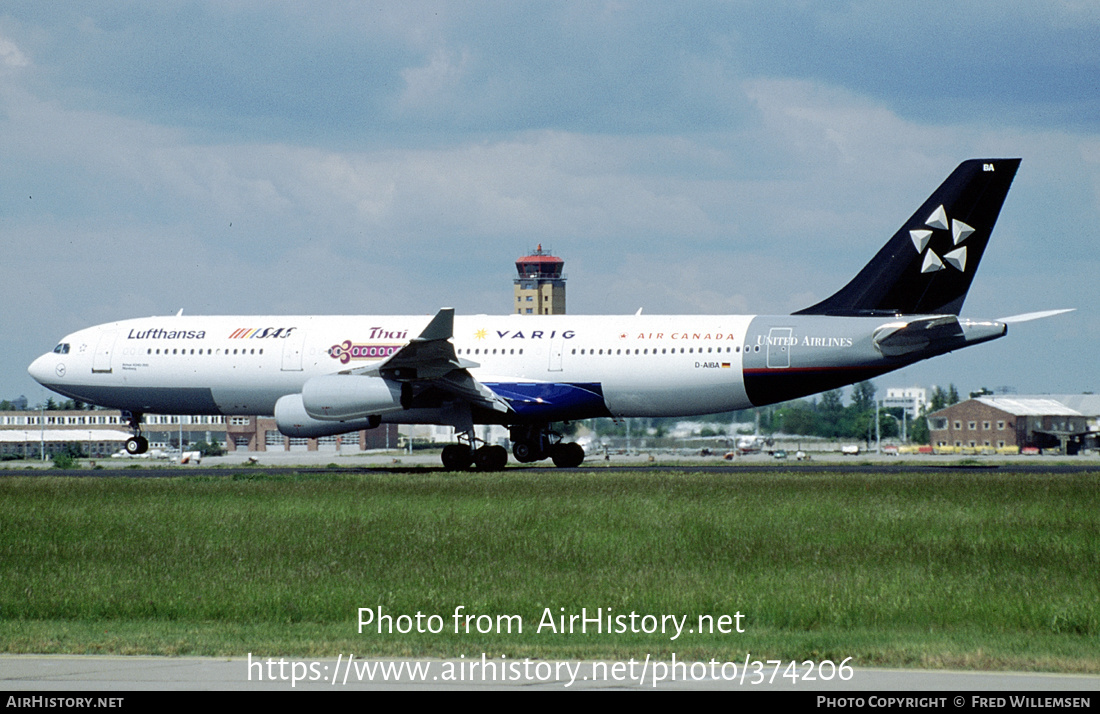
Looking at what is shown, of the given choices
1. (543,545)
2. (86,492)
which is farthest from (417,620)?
(86,492)

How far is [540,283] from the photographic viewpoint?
181 meters

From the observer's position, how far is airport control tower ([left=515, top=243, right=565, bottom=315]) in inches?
7101

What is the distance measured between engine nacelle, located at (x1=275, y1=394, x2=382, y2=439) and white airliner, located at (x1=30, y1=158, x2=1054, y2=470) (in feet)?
0.19

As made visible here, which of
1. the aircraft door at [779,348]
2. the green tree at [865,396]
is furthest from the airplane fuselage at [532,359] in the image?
the green tree at [865,396]

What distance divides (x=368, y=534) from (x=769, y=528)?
7.33 m

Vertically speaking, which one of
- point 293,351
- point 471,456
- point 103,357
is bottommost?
point 471,456

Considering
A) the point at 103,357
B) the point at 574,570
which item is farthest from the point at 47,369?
the point at 574,570

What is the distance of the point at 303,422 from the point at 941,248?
20.5 metres

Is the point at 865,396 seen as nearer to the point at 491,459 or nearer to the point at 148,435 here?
the point at 148,435

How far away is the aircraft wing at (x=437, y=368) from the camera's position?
128ft

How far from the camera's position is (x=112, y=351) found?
47.3 meters

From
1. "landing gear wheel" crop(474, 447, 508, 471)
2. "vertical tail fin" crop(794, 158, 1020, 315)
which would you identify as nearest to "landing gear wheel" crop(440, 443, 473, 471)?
"landing gear wheel" crop(474, 447, 508, 471)

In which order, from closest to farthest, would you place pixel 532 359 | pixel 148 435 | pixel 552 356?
pixel 552 356 < pixel 532 359 < pixel 148 435

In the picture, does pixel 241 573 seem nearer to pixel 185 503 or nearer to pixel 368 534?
pixel 368 534
